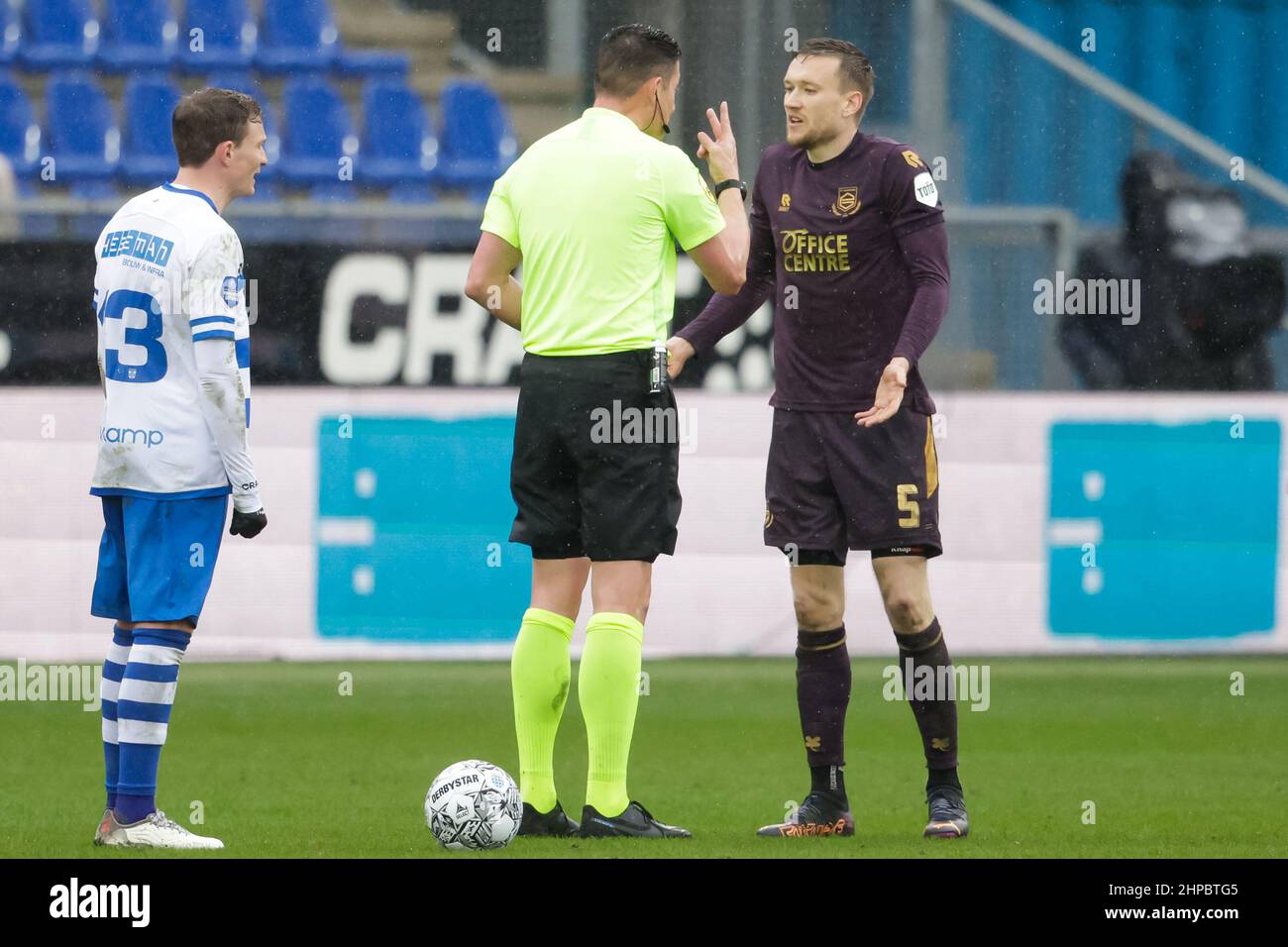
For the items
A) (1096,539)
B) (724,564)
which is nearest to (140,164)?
(724,564)

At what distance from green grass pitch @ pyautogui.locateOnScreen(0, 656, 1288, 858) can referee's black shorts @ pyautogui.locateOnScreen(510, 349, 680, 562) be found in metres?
0.67

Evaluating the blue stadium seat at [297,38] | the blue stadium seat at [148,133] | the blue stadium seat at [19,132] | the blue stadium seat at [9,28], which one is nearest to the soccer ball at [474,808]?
the blue stadium seat at [148,133]

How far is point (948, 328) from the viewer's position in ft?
28.5

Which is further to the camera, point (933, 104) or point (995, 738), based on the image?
point (933, 104)

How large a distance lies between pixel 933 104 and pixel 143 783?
18.2 ft

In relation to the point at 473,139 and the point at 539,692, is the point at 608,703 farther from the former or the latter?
the point at 473,139

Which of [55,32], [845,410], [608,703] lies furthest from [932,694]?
[55,32]

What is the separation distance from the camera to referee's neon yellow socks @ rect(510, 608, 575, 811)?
4562 mm

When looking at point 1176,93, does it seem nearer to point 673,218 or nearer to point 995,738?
point 995,738

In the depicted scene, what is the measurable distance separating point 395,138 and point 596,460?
545cm

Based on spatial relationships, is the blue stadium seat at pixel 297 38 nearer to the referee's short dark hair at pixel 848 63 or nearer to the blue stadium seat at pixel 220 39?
the blue stadium seat at pixel 220 39

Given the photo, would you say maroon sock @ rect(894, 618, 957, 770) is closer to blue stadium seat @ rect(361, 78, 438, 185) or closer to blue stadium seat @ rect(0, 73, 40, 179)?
blue stadium seat @ rect(361, 78, 438, 185)

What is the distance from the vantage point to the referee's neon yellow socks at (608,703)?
4469mm

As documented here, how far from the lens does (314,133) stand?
9555mm
